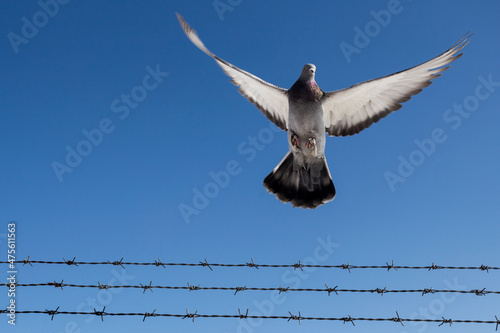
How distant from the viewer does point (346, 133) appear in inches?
279

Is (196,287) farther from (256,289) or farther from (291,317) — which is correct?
(291,317)

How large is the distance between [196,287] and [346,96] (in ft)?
13.2

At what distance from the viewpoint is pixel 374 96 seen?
6668 millimetres

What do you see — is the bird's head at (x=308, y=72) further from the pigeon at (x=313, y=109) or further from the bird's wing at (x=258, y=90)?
the bird's wing at (x=258, y=90)

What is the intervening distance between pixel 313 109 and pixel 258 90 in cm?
117

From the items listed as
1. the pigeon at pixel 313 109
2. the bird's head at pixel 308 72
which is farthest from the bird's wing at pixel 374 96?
the bird's head at pixel 308 72

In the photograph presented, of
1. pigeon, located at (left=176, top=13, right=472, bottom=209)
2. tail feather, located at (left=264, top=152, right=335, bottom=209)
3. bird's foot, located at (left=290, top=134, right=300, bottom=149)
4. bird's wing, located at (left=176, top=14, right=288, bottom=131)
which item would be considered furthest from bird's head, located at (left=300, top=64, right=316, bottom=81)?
tail feather, located at (left=264, top=152, right=335, bottom=209)

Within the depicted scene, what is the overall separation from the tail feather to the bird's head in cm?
132

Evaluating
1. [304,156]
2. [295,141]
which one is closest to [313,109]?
[295,141]

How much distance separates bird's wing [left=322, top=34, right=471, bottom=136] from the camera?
241 inches

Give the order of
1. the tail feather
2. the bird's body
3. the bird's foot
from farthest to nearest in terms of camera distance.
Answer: the tail feather → the bird's foot → the bird's body

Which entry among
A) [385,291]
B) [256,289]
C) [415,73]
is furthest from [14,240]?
[415,73]

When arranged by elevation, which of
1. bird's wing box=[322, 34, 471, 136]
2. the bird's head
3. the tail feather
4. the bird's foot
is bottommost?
the tail feather

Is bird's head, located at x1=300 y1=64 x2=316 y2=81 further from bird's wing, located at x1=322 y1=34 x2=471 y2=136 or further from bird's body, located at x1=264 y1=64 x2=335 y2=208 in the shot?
bird's wing, located at x1=322 y1=34 x2=471 y2=136
